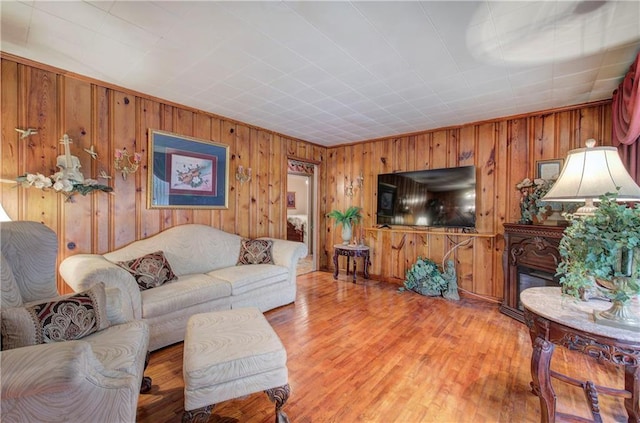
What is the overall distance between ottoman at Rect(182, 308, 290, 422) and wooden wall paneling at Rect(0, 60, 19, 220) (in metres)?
2.08

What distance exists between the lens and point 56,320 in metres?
1.41

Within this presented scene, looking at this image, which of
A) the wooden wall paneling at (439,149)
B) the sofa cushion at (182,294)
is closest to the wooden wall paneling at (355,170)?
the wooden wall paneling at (439,149)

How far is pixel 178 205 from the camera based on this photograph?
10.7 feet

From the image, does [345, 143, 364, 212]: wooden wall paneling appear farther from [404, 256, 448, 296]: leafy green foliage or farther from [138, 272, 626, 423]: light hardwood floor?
[138, 272, 626, 423]: light hardwood floor

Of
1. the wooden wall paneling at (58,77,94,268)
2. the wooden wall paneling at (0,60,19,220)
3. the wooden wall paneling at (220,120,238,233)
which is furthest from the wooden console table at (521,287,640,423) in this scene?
the wooden wall paneling at (0,60,19,220)

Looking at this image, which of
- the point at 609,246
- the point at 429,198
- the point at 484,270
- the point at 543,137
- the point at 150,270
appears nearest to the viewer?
the point at 609,246

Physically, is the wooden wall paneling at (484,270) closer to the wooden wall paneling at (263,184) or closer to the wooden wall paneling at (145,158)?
the wooden wall paneling at (263,184)

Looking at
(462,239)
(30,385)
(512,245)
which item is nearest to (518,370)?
(512,245)

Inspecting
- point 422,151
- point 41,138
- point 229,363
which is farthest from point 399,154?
point 41,138

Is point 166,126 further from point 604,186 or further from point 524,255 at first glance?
point 524,255

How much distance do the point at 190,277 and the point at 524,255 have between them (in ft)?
12.2

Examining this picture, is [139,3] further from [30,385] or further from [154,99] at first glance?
[30,385]

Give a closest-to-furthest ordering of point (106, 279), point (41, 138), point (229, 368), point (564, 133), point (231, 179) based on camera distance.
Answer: point (229, 368) → point (106, 279) → point (41, 138) → point (564, 133) → point (231, 179)

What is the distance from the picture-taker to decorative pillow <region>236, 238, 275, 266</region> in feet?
11.4
